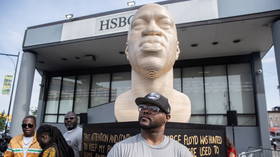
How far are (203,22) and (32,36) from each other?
26.6 ft

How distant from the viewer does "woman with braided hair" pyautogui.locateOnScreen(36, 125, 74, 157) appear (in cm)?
225

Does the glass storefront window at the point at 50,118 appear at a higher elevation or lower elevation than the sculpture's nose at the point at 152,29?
lower

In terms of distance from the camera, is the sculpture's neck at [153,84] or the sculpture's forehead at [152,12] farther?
the sculpture's neck at [153,84]

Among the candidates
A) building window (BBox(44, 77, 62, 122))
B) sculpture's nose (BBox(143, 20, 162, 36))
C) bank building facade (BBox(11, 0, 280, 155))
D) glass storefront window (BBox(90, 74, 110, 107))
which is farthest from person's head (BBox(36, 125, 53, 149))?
building window (BBox(44, 77, 62, 122))

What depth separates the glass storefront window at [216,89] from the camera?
9.97 metres

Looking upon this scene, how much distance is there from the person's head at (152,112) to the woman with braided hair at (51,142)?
1.38 metres

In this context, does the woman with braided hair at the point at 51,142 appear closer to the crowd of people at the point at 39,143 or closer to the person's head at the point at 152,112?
the crowd of people at the point at 39,143

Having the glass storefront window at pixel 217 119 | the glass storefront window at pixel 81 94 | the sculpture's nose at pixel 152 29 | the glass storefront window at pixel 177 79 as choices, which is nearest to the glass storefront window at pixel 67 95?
the glass storefront window at pixel 81 94

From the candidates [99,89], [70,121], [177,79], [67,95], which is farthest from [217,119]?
[67,95]

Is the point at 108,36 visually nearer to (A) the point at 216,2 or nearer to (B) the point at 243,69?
(A) the point at 216,2

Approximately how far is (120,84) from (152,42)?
973cm

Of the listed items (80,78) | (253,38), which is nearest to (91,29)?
(80,78)

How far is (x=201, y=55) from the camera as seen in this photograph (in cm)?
1015

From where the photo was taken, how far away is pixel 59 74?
1420cm
